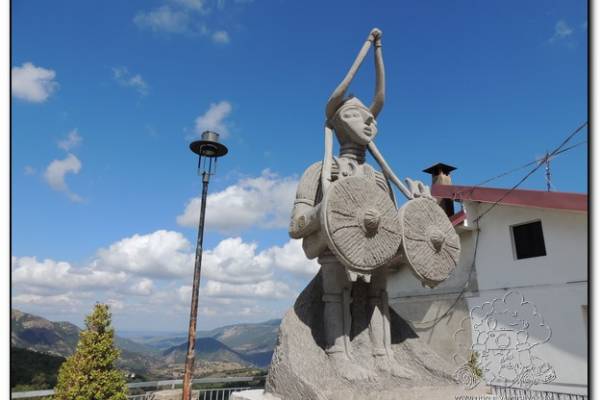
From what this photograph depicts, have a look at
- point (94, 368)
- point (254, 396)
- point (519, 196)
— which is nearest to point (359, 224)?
point (254, 396)

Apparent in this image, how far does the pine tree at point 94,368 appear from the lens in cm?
576

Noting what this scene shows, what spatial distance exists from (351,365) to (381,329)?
490 mm

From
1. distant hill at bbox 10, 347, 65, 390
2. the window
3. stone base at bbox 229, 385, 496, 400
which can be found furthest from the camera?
distant hill at bbox 10, 347, 65, 390

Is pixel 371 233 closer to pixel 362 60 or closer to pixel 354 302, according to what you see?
pixel 354 302

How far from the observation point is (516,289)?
8.23 metres

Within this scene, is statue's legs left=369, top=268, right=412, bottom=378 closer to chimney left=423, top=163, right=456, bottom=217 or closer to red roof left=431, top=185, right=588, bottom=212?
red roof left=431, top=185, right=588, bottom=212

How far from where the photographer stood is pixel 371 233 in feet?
10.3

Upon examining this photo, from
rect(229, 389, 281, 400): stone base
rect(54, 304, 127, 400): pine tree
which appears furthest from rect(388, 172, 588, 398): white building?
rect(54, 304, 127, 400): pine tree

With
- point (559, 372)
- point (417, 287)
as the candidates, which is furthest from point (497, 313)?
point (417, 287)

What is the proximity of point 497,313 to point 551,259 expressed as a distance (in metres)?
1.50

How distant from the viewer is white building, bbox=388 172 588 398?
7105 millimetres

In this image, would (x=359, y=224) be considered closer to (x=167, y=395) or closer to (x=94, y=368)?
(x=94, y=368)

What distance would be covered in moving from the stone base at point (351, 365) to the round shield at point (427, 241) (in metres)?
0.62

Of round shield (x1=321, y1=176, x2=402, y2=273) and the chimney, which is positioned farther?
the chimney
